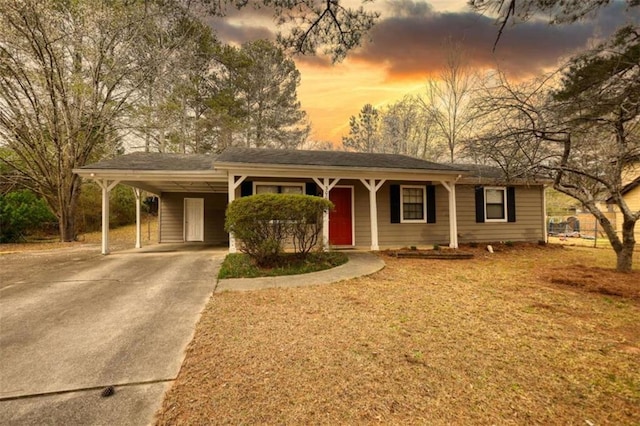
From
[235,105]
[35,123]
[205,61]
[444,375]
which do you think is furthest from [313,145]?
[444,375]

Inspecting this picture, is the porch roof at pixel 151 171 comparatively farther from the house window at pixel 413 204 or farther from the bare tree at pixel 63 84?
the house window at pixel 413 204

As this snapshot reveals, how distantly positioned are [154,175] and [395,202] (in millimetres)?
7714

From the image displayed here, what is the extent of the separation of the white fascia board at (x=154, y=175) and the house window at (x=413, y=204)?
6.16 m

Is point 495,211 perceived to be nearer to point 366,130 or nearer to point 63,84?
point 366,130

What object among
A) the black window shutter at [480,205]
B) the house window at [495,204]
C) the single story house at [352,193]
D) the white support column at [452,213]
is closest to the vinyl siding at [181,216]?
the single story house at [352,193]

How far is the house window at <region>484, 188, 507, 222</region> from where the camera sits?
10.9 metres

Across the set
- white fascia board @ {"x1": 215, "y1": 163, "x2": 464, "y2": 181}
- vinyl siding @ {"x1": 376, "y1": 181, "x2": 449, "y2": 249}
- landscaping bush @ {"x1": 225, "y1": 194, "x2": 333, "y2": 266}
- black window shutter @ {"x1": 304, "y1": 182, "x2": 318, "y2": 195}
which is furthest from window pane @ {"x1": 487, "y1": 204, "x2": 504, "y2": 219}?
landscaping bush @ {"x1": 225, "y1": 194, "x2": 333, "y2": 266}

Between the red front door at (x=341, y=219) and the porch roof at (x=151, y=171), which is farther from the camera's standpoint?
the red front door at (x=341, y=219)

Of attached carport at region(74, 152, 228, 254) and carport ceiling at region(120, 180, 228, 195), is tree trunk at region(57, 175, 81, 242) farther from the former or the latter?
attached carport at region(74, 152, 228, 254)

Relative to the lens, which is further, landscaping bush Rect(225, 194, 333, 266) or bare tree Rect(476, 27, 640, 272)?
landscaping bush Rect(225, 194, 333, 266)

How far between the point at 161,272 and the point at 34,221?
35.9ft

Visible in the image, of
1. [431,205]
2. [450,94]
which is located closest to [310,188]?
[431,205]

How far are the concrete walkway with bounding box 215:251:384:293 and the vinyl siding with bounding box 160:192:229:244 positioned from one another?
7280mm

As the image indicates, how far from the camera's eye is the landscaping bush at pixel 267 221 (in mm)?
5965
